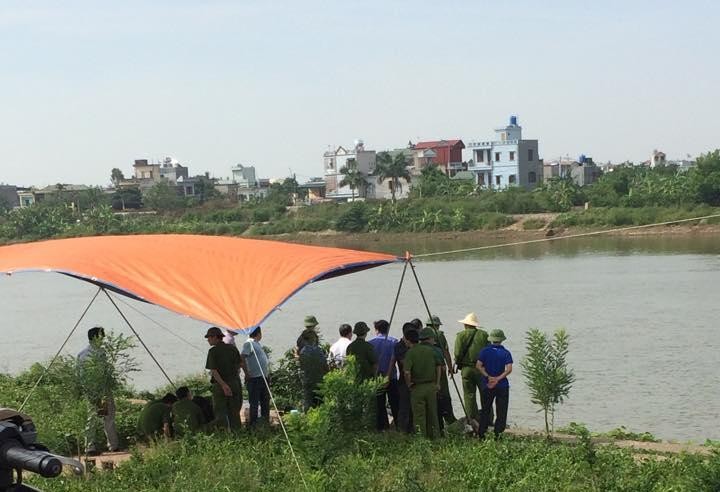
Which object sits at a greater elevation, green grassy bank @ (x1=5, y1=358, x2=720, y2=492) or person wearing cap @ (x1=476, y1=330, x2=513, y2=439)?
person wearing cap @ (x1=476, y1=330, x2=513, y2=439)

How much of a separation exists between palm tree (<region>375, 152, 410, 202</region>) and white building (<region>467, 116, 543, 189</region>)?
6.59 metres

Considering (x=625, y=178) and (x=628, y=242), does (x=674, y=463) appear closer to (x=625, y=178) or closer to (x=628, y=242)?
(x=628, y=242)

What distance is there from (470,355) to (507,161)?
79.3 m

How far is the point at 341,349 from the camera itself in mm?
10820

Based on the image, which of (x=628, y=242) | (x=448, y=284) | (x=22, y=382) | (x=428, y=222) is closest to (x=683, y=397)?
(x=22, y=382)

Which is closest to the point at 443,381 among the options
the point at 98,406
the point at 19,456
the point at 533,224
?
the point at 98,406

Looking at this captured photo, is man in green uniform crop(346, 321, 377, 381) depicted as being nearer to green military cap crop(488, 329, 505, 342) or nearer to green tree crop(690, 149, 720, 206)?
green military cap crop(488, 329, 505, 342)

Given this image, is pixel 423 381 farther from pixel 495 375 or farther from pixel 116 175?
pixel 116 175

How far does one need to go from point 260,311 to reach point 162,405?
6.31 feet

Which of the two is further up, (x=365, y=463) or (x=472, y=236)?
(x=365, y=463)

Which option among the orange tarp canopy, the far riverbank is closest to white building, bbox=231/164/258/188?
the far riverbank

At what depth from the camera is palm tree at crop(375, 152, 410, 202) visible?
89188 millimetres

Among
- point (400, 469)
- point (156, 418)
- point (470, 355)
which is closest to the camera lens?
point (400, 469)

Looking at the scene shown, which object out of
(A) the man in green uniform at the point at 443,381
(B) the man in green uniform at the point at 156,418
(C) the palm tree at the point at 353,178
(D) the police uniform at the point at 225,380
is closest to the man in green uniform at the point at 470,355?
(A) the man in green uniform at the point at 443,381
